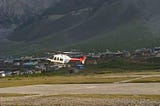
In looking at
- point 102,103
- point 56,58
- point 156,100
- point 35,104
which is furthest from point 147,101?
point 56,58

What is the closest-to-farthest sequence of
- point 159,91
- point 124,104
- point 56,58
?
point 124,104, point 159,91, point 56,58

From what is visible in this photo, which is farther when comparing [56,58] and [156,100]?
[56,58]

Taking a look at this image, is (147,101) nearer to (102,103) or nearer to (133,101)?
(133,101)

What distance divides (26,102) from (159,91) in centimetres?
1788

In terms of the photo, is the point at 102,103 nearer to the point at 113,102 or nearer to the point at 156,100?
the point at 113,102

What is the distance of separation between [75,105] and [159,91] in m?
16.2

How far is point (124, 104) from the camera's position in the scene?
4688 centimetres

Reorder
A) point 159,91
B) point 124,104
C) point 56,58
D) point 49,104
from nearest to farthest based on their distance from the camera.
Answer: point 124,104
point 49,104
point 159,91
point 56,58

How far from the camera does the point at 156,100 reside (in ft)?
162

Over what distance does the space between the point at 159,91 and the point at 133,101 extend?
1257 centimetres

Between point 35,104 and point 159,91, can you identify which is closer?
point 35,104

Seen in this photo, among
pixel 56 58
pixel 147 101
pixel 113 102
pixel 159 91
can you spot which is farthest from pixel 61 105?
pixel 56 58

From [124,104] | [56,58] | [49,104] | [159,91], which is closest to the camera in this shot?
[124,104]

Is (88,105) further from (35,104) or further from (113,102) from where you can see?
(35,104)
